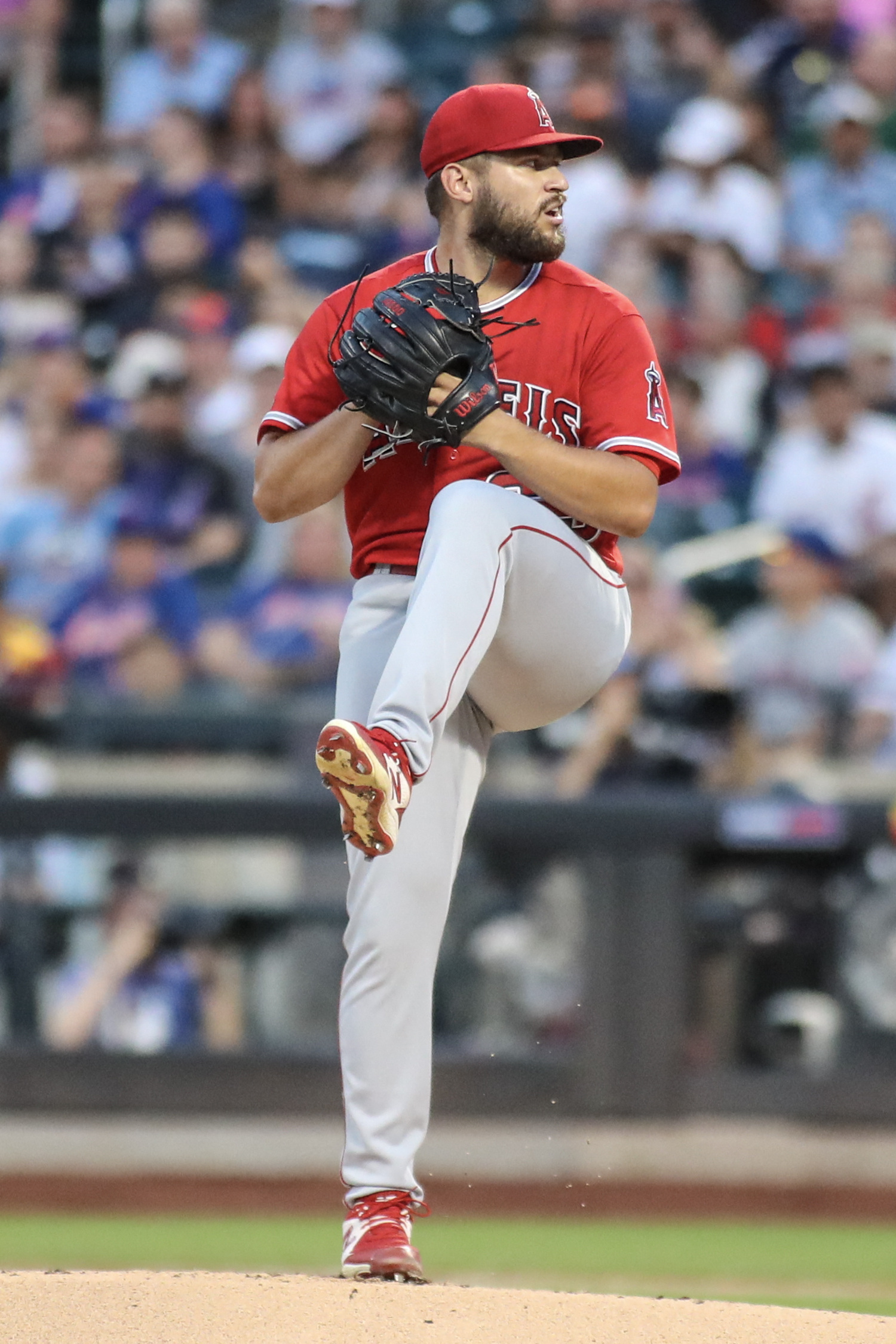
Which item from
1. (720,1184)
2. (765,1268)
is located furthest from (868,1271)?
(720,1184)

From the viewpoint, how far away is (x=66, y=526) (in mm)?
8164

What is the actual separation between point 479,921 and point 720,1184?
1.16 m

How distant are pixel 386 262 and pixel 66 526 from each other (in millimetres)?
1838

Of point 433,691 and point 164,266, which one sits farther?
point 164,266

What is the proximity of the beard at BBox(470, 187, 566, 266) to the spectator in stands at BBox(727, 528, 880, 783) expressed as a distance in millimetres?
3491

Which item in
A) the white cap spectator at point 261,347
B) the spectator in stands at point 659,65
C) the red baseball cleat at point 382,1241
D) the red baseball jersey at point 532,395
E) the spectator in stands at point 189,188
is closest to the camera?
the red baseball cleat at point 382,1241

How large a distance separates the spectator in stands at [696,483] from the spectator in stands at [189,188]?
2.46 meters

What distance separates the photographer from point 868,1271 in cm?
577

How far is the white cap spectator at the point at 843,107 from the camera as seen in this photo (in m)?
8.85

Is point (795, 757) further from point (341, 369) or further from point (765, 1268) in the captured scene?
point (341, 369)

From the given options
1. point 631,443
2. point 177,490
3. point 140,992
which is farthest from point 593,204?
point 631,443

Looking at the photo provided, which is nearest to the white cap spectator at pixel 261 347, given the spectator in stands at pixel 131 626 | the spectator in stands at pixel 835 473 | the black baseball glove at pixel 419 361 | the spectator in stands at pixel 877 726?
the spectator in stands at pixel 131 626

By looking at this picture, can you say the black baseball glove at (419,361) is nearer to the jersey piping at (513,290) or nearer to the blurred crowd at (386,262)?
the jersey piping at (513,290)

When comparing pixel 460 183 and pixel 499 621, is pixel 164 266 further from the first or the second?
pixel 499 621
